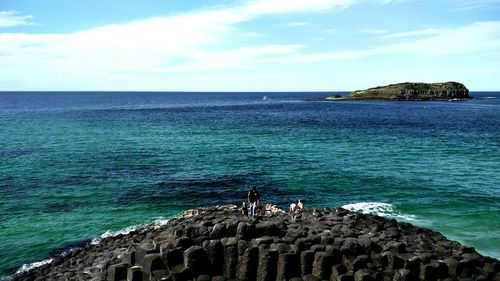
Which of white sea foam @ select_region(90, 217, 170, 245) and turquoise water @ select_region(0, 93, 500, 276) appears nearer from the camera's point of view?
white sea foam @ select_region(90, 217, 170, 245)

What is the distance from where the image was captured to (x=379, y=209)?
35656 millimetres

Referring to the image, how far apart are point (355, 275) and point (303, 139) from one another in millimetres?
55583

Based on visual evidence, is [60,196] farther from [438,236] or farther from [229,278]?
[438,236]

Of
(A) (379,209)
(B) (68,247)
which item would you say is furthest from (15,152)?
(A) (379,209)

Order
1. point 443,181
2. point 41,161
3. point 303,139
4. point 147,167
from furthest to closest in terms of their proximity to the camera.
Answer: point 303,139 → point 41,161 → point 147,167 → point 443,181

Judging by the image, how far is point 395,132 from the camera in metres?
81.8

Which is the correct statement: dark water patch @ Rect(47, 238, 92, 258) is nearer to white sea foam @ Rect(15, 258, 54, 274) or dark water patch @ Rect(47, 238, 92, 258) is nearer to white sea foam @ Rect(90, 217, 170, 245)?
white sea foam @ Rect(90, 217, 170, 245)

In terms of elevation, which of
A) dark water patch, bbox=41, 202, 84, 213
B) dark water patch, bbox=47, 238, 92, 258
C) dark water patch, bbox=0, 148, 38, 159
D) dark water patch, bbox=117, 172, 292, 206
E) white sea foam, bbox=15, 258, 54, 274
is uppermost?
dark water patch, bbox=0, 148, 38, 159

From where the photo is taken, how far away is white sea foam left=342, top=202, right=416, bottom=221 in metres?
34.0

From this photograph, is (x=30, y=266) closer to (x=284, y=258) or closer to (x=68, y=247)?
(x=68, y=247)

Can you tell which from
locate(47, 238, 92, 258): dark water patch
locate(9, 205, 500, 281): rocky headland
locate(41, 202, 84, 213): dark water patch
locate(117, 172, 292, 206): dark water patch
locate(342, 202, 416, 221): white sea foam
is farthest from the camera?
locate(117, 172, 292, 206): dark water patch

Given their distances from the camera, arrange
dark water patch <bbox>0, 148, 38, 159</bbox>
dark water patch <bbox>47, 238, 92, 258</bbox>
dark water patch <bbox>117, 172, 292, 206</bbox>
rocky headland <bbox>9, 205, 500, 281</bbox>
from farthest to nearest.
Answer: dark water patch <bbox>0, 148, 38, 159</bbox>, dark water patch <bbox>117, 172, 292, 206</bbox>, dark water patch <bbox>47, 238, 92, 258</bbox>, rocky headland <bbox>9, 205, 500, 281</bbox>

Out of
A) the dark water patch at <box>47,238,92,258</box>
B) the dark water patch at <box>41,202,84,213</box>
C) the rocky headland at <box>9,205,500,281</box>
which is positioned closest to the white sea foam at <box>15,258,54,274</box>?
the dark water patch at <box>47,238,92,258</box>

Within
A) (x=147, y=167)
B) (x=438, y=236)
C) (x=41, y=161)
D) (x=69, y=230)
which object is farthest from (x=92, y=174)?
(x=438, y=236)
